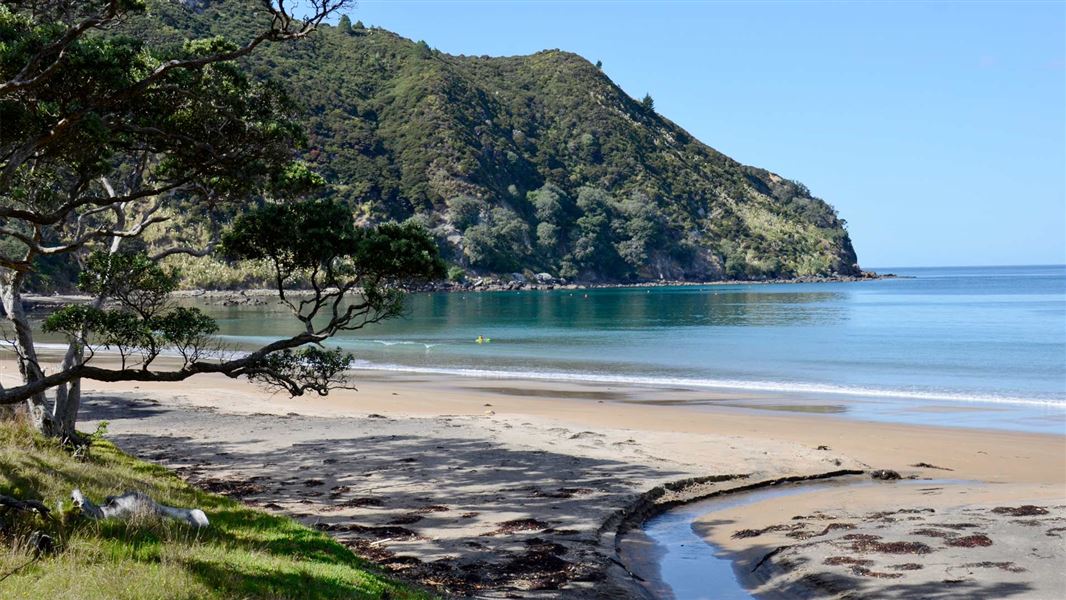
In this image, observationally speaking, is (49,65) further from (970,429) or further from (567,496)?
(970,429)

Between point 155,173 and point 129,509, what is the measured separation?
873 cm

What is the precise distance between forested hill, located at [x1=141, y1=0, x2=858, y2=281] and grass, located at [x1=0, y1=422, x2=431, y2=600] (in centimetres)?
10349

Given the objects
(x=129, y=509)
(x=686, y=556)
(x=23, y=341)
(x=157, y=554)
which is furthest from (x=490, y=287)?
(x=157, y=554)

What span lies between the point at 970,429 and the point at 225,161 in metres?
19.9

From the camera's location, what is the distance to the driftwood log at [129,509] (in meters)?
8.79

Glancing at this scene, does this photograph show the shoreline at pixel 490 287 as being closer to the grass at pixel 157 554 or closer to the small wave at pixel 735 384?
the small wave at pixel 735 384

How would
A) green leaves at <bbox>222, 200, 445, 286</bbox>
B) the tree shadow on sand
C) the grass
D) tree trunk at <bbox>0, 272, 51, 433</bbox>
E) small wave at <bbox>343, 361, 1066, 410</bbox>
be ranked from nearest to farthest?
1. the grass
2. the tree shadow on sand
3. green leaves at <bbox>222, 200, 445, 286</bbox>
4. tree trunk at <bbox>0, 272, 51, 433</bbox>
5. small wave at <bbox>343, 361, 1066, 410</bbox>

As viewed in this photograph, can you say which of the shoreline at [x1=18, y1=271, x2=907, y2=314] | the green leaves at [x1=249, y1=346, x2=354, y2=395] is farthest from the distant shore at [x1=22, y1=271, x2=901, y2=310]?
the green leaves at [x1=249, y1=346, x2=354, y2=395]

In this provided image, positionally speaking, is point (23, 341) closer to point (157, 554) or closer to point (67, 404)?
point (67, 404)

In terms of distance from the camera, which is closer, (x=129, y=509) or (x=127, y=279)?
(x=129, y=509)

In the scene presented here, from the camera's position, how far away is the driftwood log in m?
8.79

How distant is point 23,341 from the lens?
14.9 metres

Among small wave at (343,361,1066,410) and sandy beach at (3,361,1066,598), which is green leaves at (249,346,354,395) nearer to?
sandy beach at (3,361,1066,598)

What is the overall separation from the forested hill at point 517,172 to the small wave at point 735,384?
8017 cm
